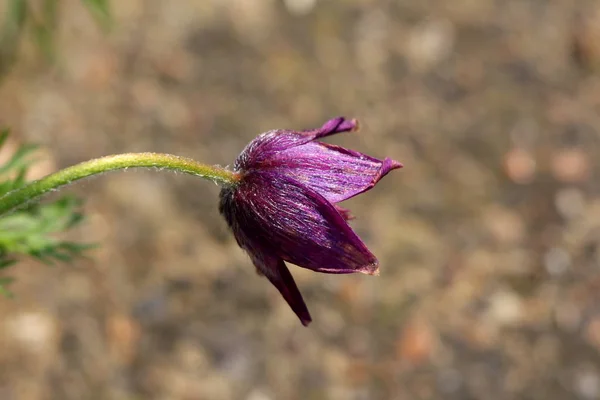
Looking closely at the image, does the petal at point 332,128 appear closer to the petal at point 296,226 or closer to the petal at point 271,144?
the petal at point 271,144

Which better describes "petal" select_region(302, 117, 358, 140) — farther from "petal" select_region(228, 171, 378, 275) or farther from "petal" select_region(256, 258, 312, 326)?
"petal" select_region(256, 258, 312, 326)

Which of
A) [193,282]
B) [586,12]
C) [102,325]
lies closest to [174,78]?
[193,282]

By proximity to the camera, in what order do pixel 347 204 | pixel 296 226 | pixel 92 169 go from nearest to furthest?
pixel 92 169 < pixel 296 226 < pixel 347 204

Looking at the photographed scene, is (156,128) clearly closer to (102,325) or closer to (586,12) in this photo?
(102,325)

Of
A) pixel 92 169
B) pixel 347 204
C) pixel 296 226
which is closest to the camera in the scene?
pixel 92 169

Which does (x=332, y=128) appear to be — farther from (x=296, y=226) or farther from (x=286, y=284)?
(x=286, y=284)

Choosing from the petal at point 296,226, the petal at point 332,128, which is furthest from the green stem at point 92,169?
the petal at point 332,128

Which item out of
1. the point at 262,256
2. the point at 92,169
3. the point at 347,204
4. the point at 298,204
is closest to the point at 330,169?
the point at 298,204

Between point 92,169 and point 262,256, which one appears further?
point 262,256

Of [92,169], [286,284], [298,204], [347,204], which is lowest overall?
[347,204]
